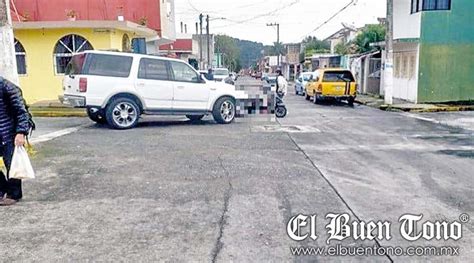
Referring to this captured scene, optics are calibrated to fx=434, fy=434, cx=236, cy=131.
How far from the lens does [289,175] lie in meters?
6.80

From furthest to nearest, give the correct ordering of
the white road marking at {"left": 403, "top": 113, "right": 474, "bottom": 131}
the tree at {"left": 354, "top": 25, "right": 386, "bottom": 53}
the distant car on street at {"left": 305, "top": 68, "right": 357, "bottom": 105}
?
1. the tree at {"left": 354, "top": 25, "right": 386, "bottom": 53}
2. the distant car on street at {"left": 305, "top": 68, "right": 357, "bottom": 105}
3. the white road marking at {"left": 403, "top": 113, "right": 474, "bottom": 131}

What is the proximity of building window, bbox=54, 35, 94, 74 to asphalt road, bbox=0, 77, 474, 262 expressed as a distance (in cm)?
833

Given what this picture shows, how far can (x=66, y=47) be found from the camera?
17609 millimetres

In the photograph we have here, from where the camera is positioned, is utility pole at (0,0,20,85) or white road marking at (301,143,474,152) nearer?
utility pole at (0,0,20,85)

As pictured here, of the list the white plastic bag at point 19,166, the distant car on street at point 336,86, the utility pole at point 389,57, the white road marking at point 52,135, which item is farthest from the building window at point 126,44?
the white plastic bag at point 19,166

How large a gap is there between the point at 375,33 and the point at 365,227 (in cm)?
3545

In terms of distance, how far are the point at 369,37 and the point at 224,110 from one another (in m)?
28.0

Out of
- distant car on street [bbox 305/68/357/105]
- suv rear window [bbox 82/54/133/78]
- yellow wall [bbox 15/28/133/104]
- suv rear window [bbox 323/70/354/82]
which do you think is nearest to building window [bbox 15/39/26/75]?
yellow wall [bbox 15/28/133/104]

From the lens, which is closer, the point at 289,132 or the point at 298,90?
the point at 289,132

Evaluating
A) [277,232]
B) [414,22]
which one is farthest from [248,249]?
[414,22]

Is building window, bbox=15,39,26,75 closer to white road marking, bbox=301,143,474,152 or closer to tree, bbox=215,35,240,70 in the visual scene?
white road marking, bbox=301,143,474,152

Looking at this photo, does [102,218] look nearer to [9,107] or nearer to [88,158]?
[9,107]

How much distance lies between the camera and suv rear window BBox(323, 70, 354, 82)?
20.7 m

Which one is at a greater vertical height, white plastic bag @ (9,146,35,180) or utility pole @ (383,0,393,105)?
utility pole @ (383,0,393,105)
